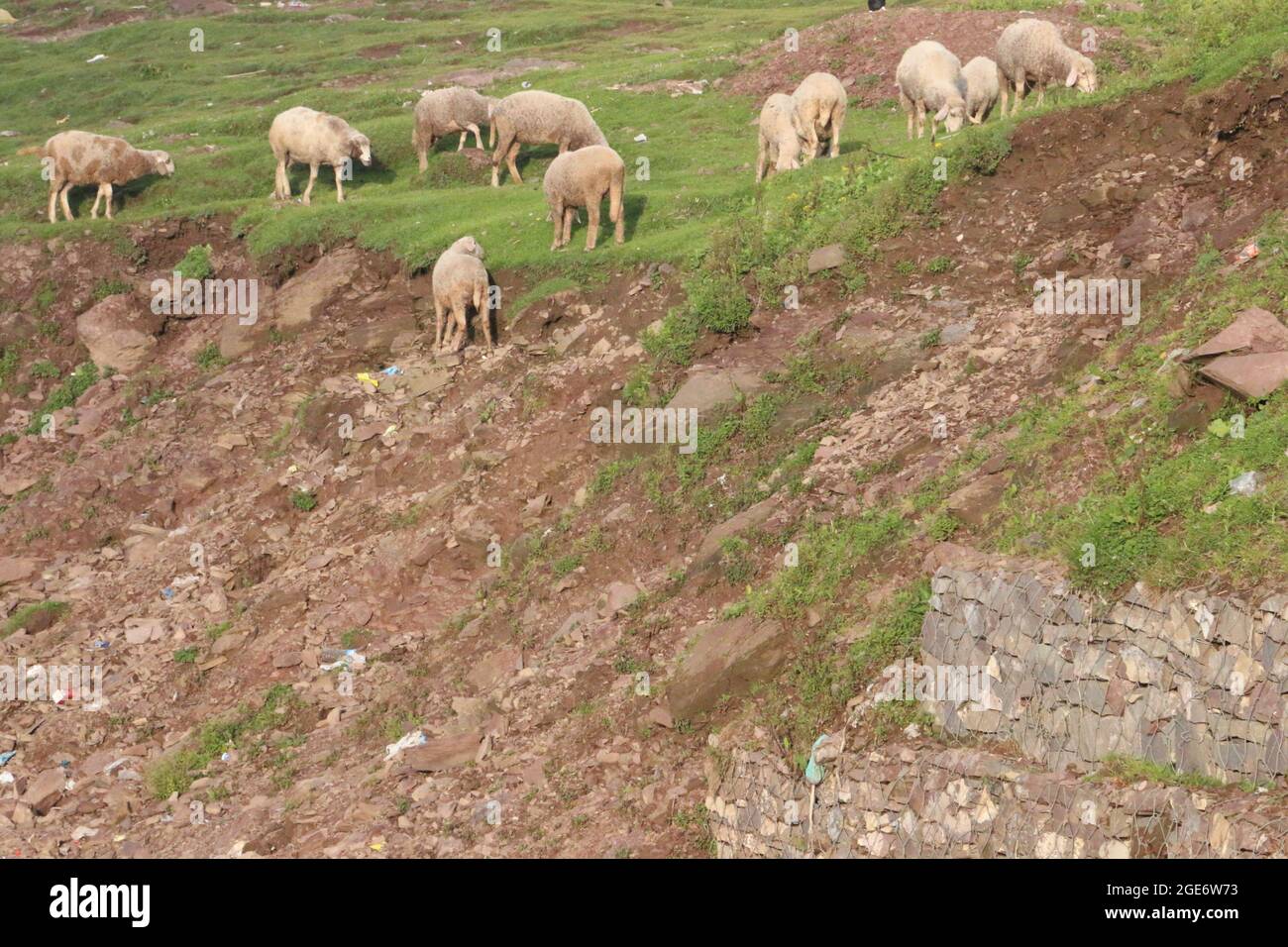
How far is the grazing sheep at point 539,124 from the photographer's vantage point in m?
26.0

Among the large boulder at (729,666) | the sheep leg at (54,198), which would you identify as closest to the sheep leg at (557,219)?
the large boulder at (729,666)

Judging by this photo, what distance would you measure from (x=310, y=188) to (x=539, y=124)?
169 inches

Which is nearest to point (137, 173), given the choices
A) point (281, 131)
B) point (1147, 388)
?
point (281, 131)

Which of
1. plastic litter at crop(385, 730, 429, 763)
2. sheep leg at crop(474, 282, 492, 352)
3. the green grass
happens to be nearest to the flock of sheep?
sheep leg at crop(474, 282, 492, 352)

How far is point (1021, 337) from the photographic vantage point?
1598 cm

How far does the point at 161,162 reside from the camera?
28.0m

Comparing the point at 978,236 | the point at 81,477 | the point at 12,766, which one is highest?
the point at 978,236

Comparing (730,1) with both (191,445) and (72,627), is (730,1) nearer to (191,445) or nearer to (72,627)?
(191,445)

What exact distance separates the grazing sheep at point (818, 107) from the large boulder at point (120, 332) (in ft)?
35.1

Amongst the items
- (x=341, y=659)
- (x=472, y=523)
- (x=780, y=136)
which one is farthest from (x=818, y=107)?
(x=341, y=659)

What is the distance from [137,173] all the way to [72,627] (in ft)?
40.2

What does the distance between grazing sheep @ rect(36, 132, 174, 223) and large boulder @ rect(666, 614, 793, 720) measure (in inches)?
697

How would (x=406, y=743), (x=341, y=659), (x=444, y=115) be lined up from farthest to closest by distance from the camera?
(x=444, y=115) < (x=341, y=659) < (x=406, y=743)

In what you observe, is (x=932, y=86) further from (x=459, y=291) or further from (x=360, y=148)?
(x=360, y=148)
